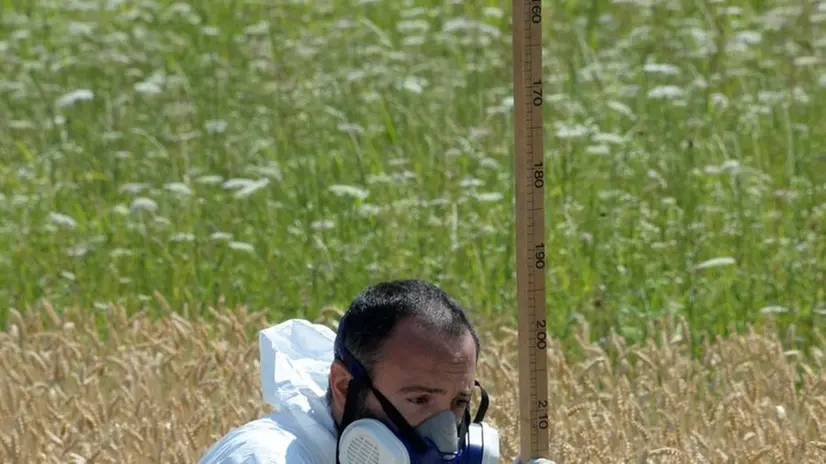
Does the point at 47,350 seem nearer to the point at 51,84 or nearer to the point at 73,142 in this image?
the point at 73,142

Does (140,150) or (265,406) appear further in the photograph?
(140,150)

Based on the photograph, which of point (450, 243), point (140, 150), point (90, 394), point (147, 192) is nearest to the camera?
point (90, 394)

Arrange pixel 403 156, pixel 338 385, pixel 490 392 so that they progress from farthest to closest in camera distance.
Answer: pixel 403 156 < pixel 490 392 < pixel 338 385

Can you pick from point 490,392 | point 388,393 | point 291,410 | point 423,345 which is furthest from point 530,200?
point 490,392

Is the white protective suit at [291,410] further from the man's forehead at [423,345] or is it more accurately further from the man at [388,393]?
the man's forehead at [423,345]

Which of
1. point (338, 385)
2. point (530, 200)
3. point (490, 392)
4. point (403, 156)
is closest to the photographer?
point (530, 200)

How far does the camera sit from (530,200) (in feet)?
12.3

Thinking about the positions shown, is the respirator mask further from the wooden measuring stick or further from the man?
the wooden measuring stick

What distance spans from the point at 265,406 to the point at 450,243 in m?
2.42

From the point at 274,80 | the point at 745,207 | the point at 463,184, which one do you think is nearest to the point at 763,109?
the point at 745,207

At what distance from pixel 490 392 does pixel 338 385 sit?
225cm

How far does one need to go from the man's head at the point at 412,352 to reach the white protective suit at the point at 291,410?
0.09 meters

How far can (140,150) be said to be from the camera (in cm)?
1010

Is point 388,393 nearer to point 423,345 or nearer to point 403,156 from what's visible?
point 423,345
